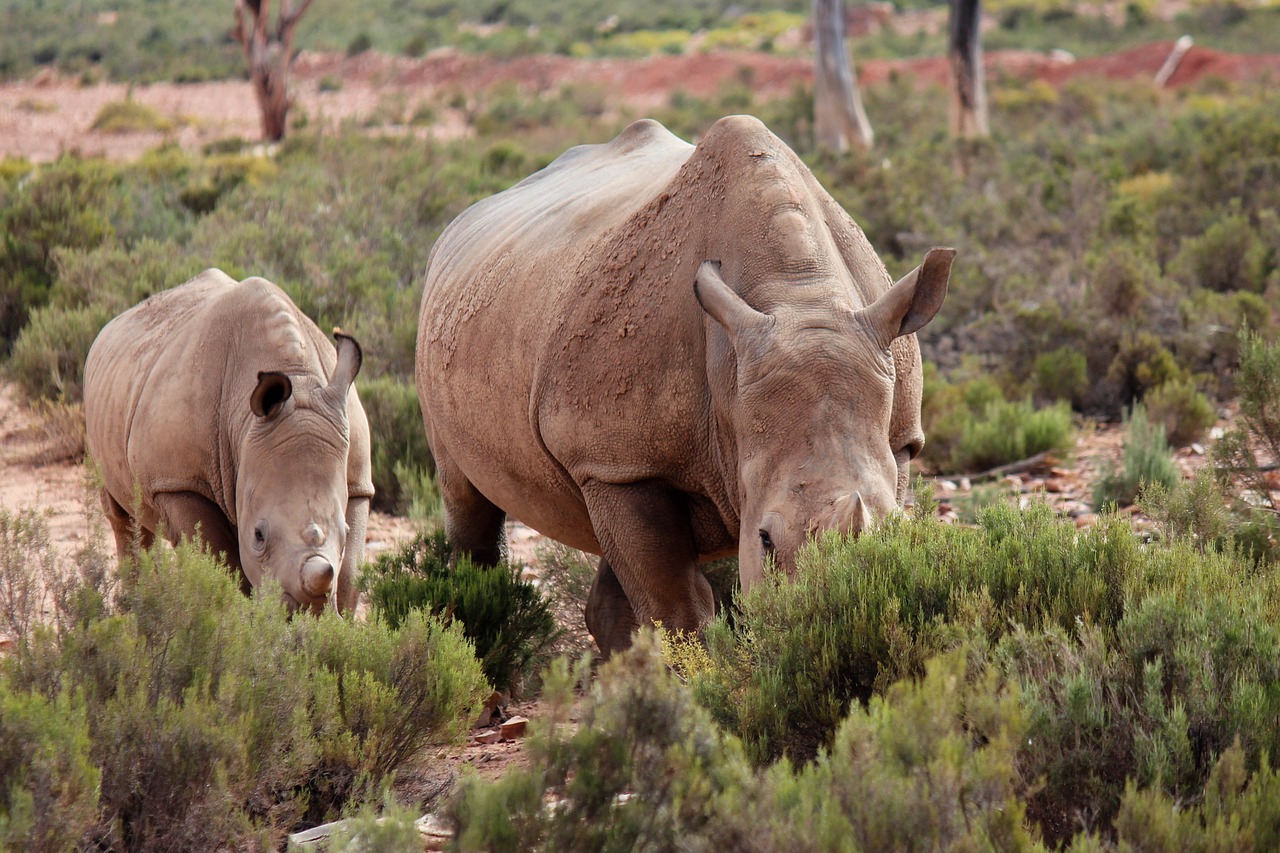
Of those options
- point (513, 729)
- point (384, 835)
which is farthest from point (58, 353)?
point (384, 835)

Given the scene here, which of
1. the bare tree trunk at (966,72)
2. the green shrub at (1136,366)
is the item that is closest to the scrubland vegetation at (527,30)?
the bare tree trunk at (966,72)

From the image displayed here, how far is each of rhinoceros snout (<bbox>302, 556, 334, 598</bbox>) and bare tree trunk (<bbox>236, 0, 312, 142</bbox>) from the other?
22.3m

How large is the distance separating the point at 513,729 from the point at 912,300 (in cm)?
216

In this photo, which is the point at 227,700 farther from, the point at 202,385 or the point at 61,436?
the point at 61,436

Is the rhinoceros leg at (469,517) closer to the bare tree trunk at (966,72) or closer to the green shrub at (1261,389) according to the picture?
the green shrub at (1261,389)

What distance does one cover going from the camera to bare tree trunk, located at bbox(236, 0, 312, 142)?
26.0 meters

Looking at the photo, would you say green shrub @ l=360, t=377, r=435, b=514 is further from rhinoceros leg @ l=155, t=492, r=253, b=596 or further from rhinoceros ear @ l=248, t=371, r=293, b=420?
rhinoceros ear @ l=248, t=371, r=293, b=420

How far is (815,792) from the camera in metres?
2.83

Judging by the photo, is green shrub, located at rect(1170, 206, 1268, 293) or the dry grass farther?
green shrub, located at rect(1170, 206, 1268, 293)

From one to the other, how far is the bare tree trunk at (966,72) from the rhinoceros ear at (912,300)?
18865mm

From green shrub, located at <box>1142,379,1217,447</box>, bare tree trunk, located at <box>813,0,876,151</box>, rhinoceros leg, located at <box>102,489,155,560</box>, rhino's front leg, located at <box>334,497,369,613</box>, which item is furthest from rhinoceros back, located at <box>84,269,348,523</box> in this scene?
bare tree trunk, located at <box>813,0,876,151</box>

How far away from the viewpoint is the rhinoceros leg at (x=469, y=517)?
658 cm

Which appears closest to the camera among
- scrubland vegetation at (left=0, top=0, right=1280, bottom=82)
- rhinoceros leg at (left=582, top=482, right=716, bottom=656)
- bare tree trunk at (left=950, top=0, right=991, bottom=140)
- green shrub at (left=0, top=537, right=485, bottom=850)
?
green shrub at (left=0, top=537, right=485, bottom=850)

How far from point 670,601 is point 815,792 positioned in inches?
74.8
